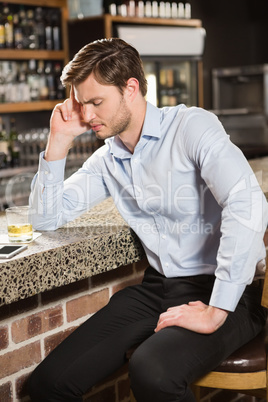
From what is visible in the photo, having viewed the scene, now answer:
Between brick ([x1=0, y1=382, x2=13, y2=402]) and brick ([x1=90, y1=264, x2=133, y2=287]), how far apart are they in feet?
1.33

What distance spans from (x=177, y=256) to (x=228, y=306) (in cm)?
26

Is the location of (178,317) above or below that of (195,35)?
below

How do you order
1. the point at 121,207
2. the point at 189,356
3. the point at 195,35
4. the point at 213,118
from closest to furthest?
1. the point at 189,356
2. the point at 213,118
3. the point at 121,207
4. the point at 195,35

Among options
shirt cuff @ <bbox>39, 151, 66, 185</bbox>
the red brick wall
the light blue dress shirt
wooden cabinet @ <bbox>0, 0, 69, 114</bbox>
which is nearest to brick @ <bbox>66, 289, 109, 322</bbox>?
the red brick wall

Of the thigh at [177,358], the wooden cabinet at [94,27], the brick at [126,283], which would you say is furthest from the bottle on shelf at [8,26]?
the thigh at [177,358]

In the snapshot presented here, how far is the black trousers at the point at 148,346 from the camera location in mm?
1316

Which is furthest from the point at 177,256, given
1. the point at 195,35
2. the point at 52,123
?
the point at 195,35

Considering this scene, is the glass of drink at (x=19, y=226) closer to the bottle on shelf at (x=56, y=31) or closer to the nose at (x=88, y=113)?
the nose at (x=88, y=113)

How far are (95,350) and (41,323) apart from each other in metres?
0.27

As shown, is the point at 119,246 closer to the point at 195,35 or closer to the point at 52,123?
the point at 52,123

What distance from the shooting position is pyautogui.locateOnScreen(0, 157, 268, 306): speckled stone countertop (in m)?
1.39

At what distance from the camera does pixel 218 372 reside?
1426 millimetres

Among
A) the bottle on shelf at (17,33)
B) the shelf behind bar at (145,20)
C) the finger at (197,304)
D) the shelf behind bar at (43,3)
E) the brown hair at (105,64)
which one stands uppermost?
the shelf behind bar at (43,3)

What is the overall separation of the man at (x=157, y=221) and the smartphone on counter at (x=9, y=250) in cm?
23
